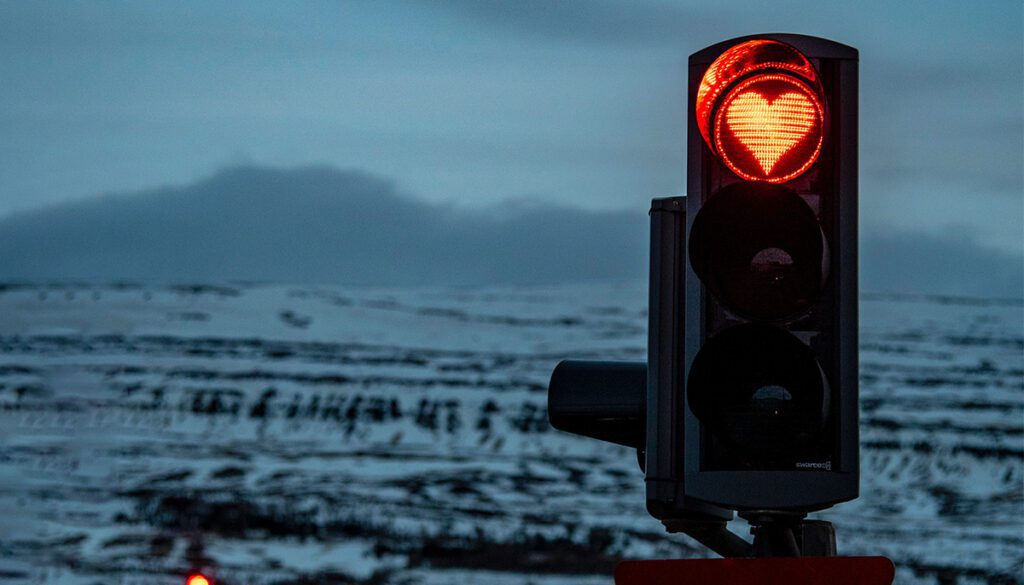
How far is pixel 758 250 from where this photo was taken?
2664 millimetres

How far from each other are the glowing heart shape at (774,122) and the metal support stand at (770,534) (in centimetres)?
65

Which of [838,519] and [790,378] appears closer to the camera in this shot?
[790,378]

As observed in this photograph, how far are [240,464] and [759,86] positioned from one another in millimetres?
20754

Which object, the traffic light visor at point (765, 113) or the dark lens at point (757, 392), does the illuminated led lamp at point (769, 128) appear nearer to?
the traffic light visor at point (765, 113)

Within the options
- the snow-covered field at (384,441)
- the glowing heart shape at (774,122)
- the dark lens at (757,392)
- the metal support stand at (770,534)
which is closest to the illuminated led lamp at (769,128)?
the glowing heart shape at (774,122)

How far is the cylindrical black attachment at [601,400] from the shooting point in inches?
123

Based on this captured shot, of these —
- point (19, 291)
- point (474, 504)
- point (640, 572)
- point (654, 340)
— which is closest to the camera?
point (640, 572)

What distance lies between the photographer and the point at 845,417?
101 inches

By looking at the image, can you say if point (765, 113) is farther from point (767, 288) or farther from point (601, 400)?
point (601, 400)

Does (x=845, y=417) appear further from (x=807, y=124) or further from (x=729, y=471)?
(x=807, y=124)

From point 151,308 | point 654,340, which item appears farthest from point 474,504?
point 654,340

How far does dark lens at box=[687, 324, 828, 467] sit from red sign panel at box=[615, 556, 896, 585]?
182mm

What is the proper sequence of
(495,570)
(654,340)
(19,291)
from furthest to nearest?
(19,291), (495,570), (654,340)

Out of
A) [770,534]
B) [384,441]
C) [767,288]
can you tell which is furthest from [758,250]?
[384,441]
